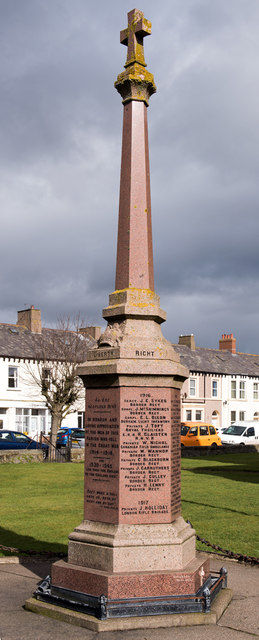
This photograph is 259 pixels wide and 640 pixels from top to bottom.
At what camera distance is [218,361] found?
192 ft

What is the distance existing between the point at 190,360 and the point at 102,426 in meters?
48.9

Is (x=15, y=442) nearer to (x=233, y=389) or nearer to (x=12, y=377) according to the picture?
(x=12, y=377)

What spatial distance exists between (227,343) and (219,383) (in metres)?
6.79

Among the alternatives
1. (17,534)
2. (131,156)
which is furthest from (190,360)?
(131,156)

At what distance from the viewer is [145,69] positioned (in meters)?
7.97

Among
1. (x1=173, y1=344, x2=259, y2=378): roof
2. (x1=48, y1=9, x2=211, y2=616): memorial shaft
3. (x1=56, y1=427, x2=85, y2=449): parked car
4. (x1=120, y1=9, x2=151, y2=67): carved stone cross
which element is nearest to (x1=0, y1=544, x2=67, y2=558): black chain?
(x1=48, y1=9, x2=211, y2=616): memorial shaft

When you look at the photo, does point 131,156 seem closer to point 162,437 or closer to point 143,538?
point 162,437

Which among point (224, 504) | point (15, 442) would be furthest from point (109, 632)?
point (15, 442)

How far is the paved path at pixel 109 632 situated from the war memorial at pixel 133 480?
15 cm

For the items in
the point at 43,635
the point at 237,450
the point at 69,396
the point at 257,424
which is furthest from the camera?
the point at 257,424

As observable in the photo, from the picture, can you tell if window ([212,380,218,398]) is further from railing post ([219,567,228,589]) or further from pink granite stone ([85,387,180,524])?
pink granite stone ([85,387,180,524])

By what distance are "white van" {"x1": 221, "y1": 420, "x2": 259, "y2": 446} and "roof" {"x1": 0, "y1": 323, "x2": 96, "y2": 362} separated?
34.8 feet

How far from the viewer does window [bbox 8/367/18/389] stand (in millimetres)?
44719

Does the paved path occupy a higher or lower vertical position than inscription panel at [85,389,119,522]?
lower
